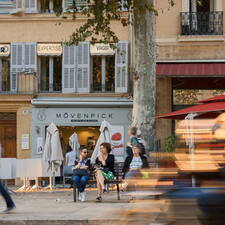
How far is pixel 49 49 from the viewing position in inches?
1093

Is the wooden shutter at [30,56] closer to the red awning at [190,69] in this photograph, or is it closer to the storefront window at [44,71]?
the storefront window at [44,71]

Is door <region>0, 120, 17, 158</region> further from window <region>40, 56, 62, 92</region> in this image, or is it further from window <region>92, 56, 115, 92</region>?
window <region>92, 56, 115, 92</region>

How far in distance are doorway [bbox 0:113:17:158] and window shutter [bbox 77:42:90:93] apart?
293cm

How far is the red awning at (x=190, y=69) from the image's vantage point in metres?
25.2

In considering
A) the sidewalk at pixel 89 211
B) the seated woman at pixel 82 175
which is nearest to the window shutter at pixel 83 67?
the sidewalk at pixel 89 211

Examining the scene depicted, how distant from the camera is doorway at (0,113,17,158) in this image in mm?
27906

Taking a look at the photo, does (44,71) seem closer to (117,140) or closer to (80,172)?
(117,140)

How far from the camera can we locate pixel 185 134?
831 centimetres

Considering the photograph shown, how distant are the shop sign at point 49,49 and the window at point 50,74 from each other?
13.1 inches

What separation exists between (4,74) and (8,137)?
2.50 m

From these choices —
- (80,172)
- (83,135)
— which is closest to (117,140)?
(83,135)

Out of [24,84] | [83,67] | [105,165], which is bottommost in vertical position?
[105,165]

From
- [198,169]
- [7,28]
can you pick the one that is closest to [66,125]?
[7,28]

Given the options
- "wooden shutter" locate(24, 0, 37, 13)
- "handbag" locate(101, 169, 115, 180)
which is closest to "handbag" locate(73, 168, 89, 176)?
"handbag" locate(101, 169, 115, 180)
